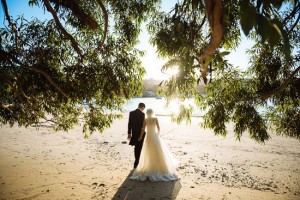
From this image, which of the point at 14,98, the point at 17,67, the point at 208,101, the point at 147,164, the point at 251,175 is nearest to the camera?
the point at 17,67

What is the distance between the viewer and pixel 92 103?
5.72 meters

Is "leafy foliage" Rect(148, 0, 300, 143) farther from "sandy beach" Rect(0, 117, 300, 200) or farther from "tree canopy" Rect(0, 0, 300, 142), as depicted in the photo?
"sandy beach" Rect(0, 117, 300, 200)

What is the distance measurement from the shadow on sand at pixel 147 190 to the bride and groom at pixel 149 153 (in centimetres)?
23

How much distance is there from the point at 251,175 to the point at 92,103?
5105 mm

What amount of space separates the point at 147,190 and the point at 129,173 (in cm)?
153

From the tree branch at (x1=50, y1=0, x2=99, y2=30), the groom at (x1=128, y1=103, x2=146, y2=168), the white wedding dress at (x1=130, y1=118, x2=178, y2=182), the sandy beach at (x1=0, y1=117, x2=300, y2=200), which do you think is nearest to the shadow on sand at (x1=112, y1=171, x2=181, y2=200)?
the sandy beach at (x1=0, y1=117, x2=300, y2=200)

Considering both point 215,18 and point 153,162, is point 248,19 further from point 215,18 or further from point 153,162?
point 153,162

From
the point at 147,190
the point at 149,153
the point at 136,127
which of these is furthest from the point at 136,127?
the point at 147,190

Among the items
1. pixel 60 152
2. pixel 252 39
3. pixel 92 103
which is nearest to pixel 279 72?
pixel 252 39

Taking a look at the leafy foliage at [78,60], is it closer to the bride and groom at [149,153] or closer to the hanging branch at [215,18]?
the bride and groom at [149,153]

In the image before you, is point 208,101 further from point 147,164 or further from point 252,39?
point 147,164

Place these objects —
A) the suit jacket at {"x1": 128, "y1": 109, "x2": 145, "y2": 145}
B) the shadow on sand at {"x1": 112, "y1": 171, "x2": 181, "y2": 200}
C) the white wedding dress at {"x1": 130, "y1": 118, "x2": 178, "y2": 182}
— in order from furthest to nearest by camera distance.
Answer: the suit jacket at {"x1": 128, "y1": 109, "x2": 145, "y2": 145}
the white wedding dress at {"x1": 130, "y1": 118, "x2": 178, "y2": 182}
the shadow on sand at {"x1": 112, "y1": 171, "x2": 181, "y2": 200}

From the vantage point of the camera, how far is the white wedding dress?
619 centimetres

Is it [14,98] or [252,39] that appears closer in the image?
[252,39]
